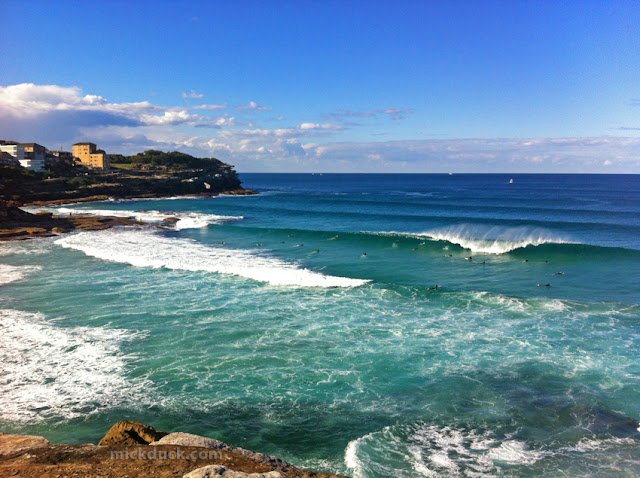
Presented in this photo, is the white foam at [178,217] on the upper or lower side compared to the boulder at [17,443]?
upper

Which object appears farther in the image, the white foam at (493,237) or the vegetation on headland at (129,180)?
the vegetation on headland at (129,180)

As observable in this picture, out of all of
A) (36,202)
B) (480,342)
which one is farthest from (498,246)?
(36,202)

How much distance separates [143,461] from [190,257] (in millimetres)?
22893

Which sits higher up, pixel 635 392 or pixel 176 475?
pixel 176 475

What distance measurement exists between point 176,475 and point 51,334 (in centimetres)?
1156

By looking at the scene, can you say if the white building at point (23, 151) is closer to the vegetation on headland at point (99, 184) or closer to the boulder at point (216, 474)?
the vegetation on headland at point (99, 184)

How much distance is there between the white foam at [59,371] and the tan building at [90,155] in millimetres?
95547

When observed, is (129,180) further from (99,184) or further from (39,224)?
(39,224)

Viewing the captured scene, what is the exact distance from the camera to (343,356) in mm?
13344

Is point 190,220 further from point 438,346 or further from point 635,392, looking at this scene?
point 635,392

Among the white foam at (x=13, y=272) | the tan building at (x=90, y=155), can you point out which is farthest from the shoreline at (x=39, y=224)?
the tan building at (x=90, y=155)

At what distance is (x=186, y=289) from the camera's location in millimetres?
20766

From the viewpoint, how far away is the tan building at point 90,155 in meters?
103

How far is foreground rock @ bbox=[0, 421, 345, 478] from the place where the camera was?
6086 mm
